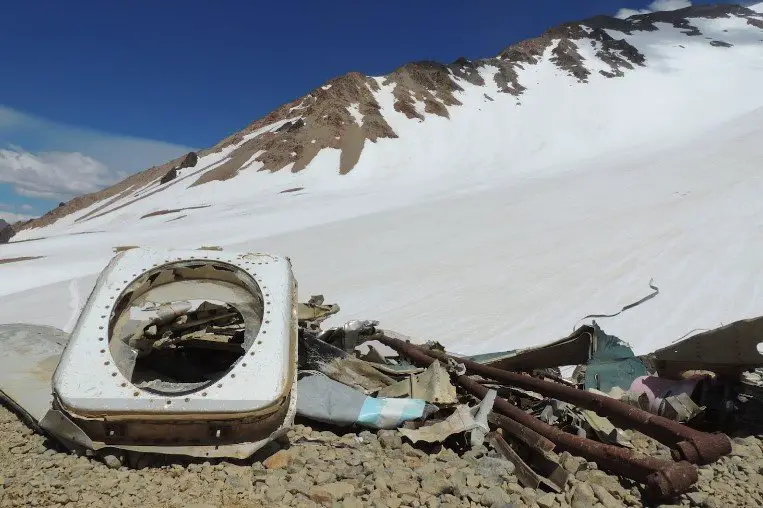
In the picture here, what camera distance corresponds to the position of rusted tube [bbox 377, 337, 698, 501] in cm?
295

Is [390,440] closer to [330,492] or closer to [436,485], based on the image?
[436,485]

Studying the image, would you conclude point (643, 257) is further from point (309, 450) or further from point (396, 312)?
point (309, 450)

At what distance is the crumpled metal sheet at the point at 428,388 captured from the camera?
3916 mm

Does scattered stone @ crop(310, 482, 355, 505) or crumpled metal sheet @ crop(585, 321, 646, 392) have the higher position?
scattered stone @ crop(310, 482, 355, 505)

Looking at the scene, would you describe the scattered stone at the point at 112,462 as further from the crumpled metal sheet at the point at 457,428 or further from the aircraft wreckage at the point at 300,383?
the crumpled metal sheet at the point at 457,428

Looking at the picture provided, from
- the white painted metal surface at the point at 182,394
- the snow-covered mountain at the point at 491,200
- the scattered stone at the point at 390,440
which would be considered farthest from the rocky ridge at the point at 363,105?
the scattered stone at the point at 390,440

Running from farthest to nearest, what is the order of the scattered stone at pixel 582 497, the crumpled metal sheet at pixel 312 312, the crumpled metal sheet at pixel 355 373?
the crumpled metal sheet at pixel 312 312
the crumpled metal sheet at pixel 355 373
the scattered stone at pixel 582 497

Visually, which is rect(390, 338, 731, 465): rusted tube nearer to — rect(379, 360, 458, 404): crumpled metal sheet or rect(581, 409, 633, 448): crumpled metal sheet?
rect(581, 409, 633, 448): crumpled metal sheet

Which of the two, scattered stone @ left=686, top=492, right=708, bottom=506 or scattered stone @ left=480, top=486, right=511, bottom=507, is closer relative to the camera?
scattered stone @ left=480, top=486, right=511, bottom=507

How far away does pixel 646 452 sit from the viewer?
147 inches

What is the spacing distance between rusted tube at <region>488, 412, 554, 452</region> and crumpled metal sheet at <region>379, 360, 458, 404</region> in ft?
1.33

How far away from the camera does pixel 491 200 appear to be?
2097cm

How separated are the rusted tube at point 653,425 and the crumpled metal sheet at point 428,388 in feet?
2.42

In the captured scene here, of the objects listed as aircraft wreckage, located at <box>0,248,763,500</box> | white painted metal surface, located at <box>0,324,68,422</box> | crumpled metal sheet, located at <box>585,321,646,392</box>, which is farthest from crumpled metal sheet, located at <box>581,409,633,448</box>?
white painted metal surface, located at <box>0,324,68,422</box>
